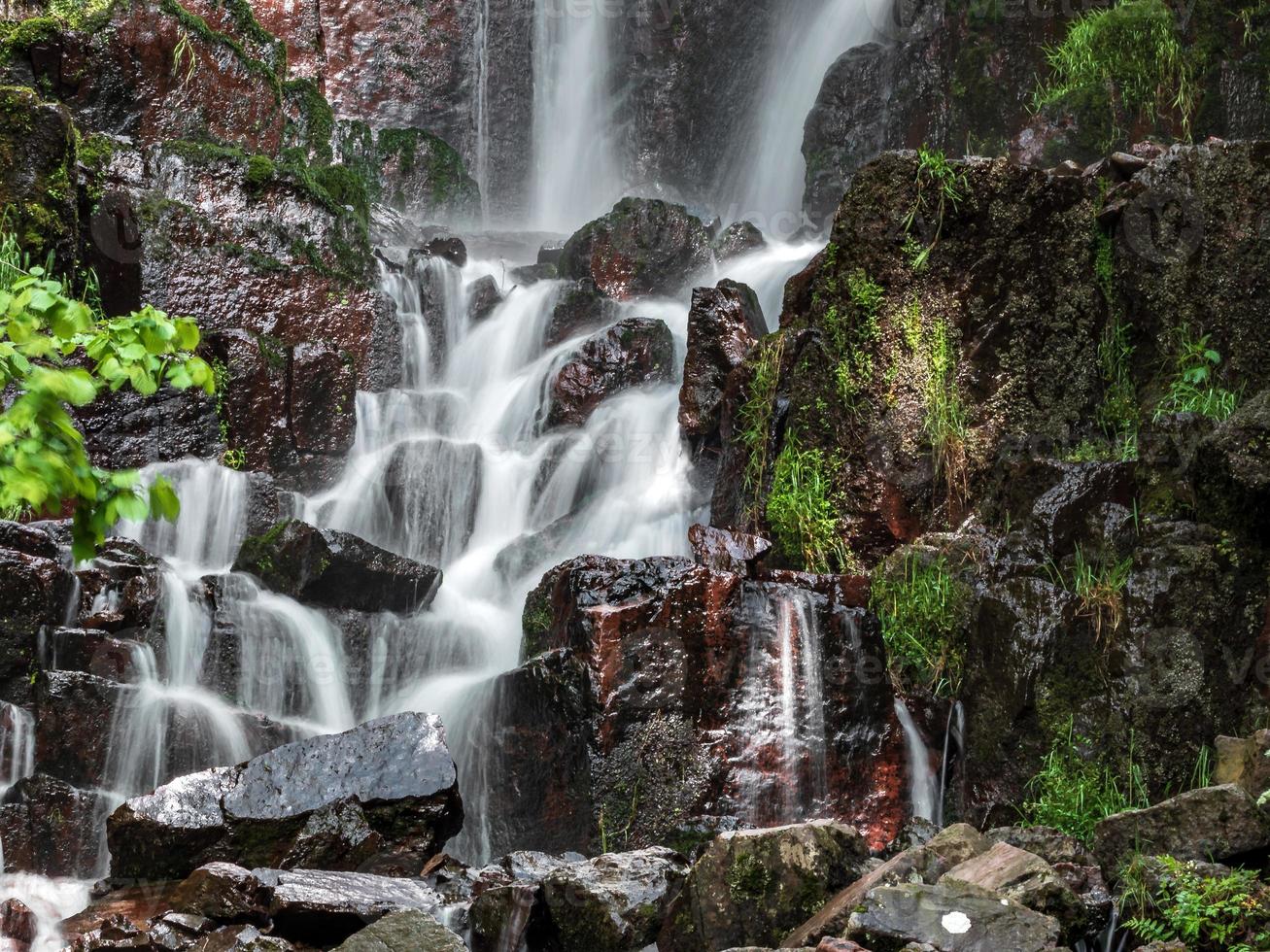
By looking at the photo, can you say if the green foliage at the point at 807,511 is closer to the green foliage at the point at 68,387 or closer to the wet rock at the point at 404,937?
the wet rock at the point at 404,937

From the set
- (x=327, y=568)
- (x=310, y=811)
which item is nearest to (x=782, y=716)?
(x=310, y=811)

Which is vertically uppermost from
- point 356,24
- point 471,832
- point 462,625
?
point 356,24

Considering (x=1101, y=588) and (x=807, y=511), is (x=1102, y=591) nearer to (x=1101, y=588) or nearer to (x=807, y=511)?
(x=1101, y=588)

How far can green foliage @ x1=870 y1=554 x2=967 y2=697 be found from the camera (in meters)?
6.65

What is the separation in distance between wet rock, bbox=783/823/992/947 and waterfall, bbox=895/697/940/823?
1.83 m

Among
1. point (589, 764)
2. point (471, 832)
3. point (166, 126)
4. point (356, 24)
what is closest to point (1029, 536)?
point (589, 764)

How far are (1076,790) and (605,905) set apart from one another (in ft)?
7.99

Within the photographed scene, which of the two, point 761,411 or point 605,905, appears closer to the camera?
point 605,905

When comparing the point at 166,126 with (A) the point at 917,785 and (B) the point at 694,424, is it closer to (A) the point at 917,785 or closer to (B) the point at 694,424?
(B) the point at 694,424

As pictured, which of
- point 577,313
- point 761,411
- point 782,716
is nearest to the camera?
point 782,716

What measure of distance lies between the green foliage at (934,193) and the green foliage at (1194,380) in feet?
5.69

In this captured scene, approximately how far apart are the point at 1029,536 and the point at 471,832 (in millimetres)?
3551

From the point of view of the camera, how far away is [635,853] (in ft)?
16.7

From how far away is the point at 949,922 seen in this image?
3.61m
